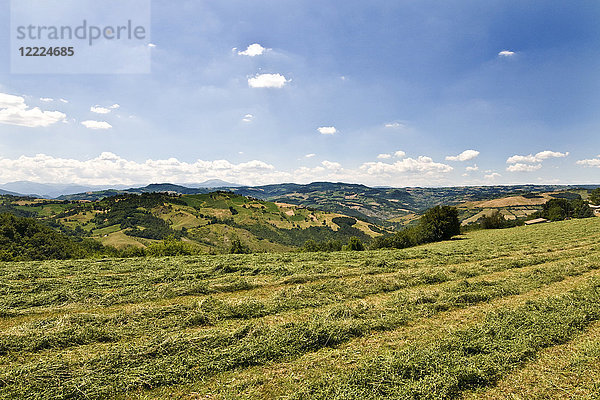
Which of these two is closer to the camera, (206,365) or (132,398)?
(132,398)

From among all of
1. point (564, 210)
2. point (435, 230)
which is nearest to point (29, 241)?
point (435, 230)

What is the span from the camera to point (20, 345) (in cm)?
784

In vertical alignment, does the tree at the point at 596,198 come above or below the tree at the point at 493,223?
above

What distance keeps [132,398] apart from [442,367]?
817cm

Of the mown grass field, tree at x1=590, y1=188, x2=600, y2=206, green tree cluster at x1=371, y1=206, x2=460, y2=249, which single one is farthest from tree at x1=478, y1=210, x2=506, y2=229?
the mown grass field

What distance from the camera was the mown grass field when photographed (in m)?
6.28

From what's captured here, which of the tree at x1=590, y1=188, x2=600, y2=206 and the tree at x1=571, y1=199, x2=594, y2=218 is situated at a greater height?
the tree at x1=590, y1=188, x2=600, y2=206

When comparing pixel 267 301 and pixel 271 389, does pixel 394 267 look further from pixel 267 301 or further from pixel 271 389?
pixel 271 389

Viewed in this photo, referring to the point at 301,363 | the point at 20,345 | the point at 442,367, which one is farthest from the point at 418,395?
the point at 20,345

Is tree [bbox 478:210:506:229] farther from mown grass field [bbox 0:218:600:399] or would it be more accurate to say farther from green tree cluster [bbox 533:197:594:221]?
mown grass field [bbox 0:218:600:399]

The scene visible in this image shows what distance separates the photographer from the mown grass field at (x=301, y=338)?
247 inches

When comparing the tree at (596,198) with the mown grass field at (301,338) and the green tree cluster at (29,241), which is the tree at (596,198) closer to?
the mown grass field at (301,338)

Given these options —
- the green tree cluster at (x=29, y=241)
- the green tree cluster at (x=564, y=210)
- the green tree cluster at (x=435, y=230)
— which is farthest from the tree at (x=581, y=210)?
the green tree cluster at (x=29, y=241)

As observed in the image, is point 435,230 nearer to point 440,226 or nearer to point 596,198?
point 440,226
